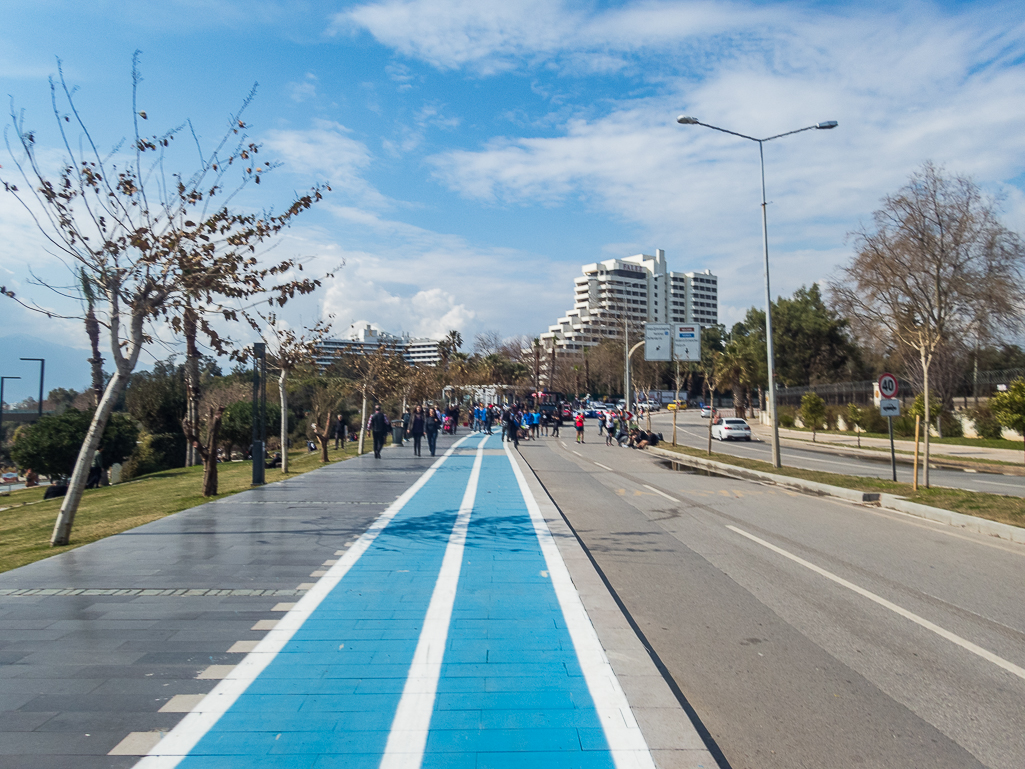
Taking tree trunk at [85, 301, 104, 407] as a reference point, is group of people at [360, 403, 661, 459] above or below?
below

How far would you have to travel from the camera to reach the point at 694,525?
11508 mm

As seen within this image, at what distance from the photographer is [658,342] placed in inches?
1617

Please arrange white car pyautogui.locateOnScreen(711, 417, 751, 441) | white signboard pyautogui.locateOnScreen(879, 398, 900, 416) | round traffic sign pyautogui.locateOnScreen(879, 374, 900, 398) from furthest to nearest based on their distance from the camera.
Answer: white car pyautogui.locateOnScreen(711, 417, 751, 441), round traffic sign pyautogui.locateOnScreen(879, 374, 900, 398), white signboard pyautogui.locateOnScreen(879, 398, 900, 416)

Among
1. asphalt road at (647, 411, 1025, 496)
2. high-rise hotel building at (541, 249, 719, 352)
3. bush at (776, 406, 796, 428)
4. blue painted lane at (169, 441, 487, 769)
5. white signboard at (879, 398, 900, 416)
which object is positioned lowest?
asphalt road at (647, 411, 1025, 496)

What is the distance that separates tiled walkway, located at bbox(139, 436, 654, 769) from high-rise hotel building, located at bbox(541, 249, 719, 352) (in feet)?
410

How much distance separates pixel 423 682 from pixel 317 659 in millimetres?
925

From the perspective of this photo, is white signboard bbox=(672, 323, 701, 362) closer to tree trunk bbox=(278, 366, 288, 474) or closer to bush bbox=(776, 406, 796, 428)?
bush bbox=(776, 406, 796, 428)

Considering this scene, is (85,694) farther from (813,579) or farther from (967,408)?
(967,408)

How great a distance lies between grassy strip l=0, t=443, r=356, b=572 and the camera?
991 centimetres

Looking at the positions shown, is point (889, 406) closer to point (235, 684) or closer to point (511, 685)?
point (511, 685)

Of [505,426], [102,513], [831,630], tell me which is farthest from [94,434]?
[505,426]

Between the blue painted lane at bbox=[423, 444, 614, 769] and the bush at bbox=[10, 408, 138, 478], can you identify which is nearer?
the blue painted lane at bbox=[423, 444, 614, 769]

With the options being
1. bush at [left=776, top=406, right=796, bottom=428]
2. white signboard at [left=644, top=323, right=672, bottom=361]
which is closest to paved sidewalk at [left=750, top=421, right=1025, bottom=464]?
bush at [left=776, top=406, right=796, bottom=428]

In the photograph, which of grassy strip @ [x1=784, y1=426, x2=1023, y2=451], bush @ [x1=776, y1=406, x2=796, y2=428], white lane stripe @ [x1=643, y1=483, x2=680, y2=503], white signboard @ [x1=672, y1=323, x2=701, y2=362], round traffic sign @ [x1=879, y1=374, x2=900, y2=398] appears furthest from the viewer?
bush @ [x1=776, y1=406, x2=796, y2=428]
